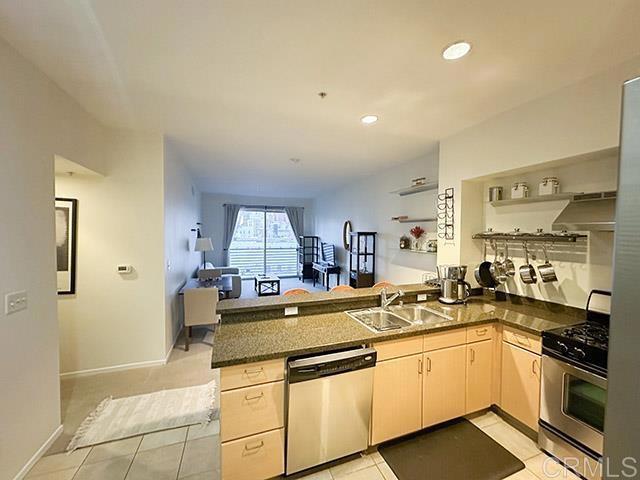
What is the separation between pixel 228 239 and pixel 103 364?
5565 millimetres

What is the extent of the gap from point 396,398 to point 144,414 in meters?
2.12

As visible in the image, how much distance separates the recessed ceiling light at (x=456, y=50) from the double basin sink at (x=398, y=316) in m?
1.86

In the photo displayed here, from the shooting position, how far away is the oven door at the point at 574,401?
64.6 inches

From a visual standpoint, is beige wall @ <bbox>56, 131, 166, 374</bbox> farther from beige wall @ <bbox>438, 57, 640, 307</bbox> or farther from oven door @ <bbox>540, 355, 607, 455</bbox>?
oven door @ <bbox>540, 355, 607, 455</bbox>

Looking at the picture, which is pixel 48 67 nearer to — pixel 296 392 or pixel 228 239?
pixel 296 392

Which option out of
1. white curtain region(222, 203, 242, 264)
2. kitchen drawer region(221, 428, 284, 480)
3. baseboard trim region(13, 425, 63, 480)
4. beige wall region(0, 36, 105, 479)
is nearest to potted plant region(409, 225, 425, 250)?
kitchen drawer region(221, 428, 284, 480)

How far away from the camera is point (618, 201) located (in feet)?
2.38

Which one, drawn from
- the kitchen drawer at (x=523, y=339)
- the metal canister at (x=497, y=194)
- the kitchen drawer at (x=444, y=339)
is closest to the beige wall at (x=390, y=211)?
the metal canister at (x=497, y=194)

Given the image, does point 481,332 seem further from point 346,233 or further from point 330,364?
point 346,233

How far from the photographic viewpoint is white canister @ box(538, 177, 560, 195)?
234 centimetres

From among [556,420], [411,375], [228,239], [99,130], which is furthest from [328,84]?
[228,239]

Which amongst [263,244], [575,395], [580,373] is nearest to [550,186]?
[580,373]

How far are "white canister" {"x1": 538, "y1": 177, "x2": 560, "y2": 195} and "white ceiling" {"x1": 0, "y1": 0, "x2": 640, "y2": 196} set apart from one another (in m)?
0.73

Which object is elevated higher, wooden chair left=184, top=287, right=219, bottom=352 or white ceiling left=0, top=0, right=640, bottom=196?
white ceiling left=0, top=0, right=640, bottom=196
